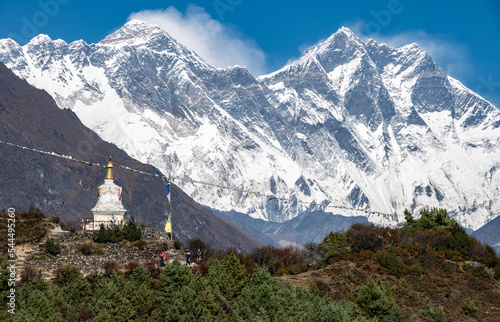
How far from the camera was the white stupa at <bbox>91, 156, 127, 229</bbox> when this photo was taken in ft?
228

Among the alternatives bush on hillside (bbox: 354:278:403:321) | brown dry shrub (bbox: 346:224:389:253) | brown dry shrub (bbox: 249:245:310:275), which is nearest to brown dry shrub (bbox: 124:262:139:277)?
brown dry shrub (bbox: 249:245:310:275)

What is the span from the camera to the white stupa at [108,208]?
69.4m

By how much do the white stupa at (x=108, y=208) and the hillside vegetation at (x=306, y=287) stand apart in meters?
8.63

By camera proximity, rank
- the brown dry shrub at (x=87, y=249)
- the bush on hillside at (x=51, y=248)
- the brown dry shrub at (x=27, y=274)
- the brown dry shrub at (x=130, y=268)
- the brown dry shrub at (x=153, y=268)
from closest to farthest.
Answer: the brown dry shrub at (x=27, y=274), the bush on hillside at (x=51, y=248), the brown dry shrub at (x=130, y=268), the brown dry shrub at (x=153, y=268), the brown dry shrub at (x=87, y=249)

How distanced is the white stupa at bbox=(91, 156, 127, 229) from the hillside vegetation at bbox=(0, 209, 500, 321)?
863 centimetres

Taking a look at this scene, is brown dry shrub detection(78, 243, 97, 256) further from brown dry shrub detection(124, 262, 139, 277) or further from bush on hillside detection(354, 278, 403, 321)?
bush on hillside detection(354, 278, 403, 321)

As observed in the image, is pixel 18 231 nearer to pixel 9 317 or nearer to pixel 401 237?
pixel 9 317

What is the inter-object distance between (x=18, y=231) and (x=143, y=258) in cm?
1140

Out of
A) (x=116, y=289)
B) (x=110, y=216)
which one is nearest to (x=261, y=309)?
(x=116, y=289)

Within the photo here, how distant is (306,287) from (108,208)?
74.5ft

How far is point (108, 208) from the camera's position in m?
70.2

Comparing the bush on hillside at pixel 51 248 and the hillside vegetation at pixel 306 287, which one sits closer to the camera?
the hillside vegetation at pixel 306 287

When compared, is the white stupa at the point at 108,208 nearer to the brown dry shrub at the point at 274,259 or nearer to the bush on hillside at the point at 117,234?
the bush on hillside at the point at 117,234

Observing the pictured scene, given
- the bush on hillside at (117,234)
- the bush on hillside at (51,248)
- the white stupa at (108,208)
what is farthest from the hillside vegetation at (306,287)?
the white stupa at (108,208)
